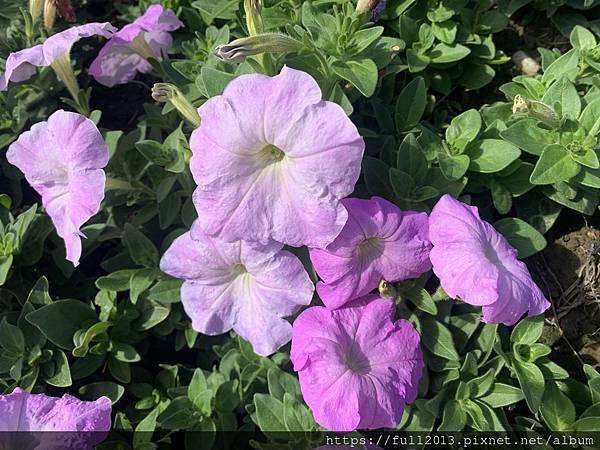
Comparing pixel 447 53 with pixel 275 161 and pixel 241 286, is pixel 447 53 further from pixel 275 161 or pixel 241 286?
pixel 241 286

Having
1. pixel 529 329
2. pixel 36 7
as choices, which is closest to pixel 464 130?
pixel 529 329

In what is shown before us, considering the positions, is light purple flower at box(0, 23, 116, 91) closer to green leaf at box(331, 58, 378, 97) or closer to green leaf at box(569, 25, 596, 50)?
green leaf at box(331, 58, 378, 97)

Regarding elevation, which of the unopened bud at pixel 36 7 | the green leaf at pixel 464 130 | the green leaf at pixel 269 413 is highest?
the unopened bud at pixel 36 7

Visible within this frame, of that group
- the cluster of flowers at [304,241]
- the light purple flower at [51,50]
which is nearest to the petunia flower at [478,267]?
the cluster of flowers at [304,241]

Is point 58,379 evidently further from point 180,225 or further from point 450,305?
point 450,305

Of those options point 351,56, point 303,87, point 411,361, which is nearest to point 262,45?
point 303,87

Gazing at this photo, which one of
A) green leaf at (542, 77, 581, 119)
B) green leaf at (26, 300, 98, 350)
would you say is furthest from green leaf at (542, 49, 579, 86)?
green leaf at (26, 300, 98, 350)

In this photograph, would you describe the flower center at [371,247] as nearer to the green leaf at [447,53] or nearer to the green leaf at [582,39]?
the green leaf at [447,53]
